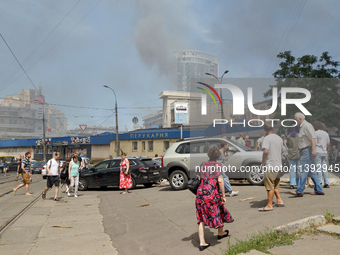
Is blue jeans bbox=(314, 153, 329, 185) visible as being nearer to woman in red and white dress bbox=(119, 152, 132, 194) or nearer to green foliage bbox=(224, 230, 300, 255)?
green foliage bbox=(224, 230, 300, 255)

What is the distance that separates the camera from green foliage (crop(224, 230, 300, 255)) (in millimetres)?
4539

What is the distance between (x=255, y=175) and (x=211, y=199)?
20.7 ft

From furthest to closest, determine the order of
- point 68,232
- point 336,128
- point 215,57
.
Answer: point 215,57 < point 336,128 < point 68,232

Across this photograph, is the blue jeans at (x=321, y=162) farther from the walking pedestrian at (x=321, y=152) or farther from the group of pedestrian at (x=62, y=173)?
the group of pedestrian at (x=62, y=173)

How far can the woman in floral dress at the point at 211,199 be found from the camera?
5.18m

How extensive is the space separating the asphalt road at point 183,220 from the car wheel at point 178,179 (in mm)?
2117

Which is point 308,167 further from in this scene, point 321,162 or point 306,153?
point 321,162

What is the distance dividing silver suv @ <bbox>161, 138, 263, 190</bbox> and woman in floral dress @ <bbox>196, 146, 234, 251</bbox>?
579 centimetres

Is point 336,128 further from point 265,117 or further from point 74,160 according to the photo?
point 74,160

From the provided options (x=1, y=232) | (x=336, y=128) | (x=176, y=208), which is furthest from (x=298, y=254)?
(x=336, y=128)

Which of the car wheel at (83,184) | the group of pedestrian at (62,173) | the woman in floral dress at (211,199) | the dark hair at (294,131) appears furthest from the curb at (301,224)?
the car wheel at (83,184)

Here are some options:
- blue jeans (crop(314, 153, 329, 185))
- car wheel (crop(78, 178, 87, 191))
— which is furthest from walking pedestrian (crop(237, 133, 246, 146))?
car wheel (crop(78, 178, 87, 191))

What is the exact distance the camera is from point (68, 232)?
22.5 ft

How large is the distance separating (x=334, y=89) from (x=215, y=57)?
188980 mm
